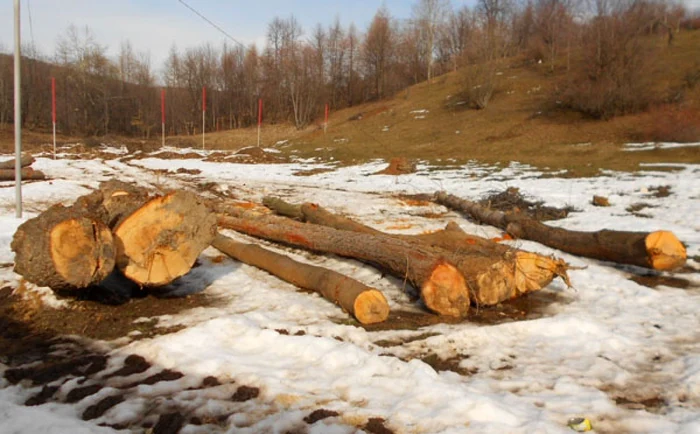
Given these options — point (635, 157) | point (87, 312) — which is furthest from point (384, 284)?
point (635, 157)

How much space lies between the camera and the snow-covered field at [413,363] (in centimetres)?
313

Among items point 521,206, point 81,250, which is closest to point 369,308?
point 81,250

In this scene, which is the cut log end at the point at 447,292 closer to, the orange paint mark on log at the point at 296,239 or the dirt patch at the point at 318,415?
the dirt patch at the point at 318,415

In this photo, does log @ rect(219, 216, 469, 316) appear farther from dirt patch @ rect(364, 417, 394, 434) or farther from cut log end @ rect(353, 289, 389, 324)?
dirt patch @ rect(364, 417, 394, 434)

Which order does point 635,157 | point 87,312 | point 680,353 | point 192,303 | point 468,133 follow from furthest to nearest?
point 468,133 → point 635,157 → point 192,303 → point 87,312 → point 680,353

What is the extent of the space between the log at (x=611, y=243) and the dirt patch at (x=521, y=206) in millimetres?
1406

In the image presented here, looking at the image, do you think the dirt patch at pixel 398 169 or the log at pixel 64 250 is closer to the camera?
the log at pixel 64 250

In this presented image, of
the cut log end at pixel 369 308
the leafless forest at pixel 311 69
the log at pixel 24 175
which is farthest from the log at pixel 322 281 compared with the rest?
the leafless forest at pixel 311 69

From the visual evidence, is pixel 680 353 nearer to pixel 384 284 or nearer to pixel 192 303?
pixel 384 284

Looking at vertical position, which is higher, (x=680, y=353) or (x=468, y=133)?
(x=468, y=133)

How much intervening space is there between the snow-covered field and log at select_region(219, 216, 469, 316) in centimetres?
32

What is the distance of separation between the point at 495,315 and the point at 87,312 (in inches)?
167

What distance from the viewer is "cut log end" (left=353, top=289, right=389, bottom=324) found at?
16.3 ft

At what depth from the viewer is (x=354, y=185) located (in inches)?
668
